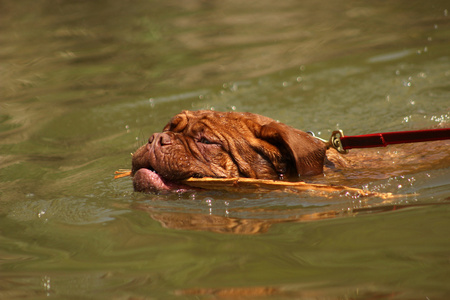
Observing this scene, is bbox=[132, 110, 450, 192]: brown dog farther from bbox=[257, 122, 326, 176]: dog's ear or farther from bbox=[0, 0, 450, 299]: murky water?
bbox=[0, 0, 450, 299]: murky water

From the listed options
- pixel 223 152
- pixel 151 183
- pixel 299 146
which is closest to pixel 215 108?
pixel 223 152

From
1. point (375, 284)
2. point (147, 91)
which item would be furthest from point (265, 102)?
point (375, 284)

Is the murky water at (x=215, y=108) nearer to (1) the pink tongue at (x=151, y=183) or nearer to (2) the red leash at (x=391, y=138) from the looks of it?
(1) the pink tongue at (x=151, y=183)

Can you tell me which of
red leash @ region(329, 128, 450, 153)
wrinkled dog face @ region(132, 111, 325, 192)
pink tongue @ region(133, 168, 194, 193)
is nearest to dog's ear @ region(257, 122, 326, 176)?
wrinkled dog face @ region(132, 111, 325, 192)

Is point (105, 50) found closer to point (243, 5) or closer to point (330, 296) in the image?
point (243, 5)

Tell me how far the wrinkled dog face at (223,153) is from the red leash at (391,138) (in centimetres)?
39

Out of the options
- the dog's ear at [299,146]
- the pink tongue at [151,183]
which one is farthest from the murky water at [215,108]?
the dog's ear at [299,146]

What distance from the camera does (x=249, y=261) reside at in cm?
396

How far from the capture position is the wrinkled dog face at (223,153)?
17.5 ft

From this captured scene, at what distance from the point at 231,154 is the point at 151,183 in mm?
833

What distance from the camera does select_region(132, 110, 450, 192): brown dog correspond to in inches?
211

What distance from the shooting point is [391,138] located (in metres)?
5.69

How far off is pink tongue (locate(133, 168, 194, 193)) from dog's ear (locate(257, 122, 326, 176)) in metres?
0.98

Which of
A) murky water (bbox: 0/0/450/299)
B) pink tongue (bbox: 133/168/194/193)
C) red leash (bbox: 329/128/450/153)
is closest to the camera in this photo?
murky water (bbox: 0/0/450/299)
